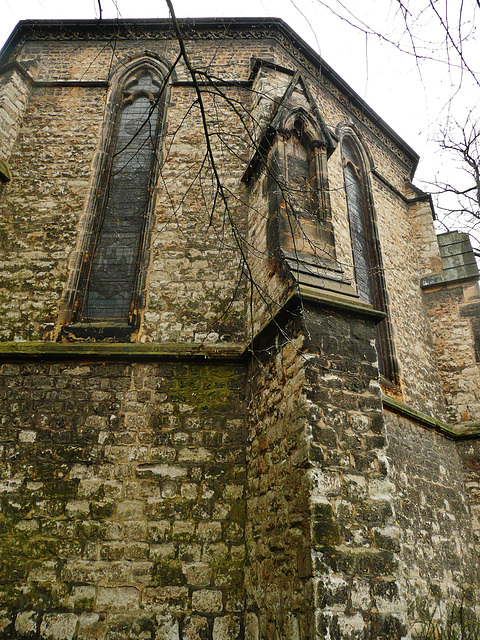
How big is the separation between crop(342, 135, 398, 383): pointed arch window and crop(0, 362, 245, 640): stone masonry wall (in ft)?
12.0

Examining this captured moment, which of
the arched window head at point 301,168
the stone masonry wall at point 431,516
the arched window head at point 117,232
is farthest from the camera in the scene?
the arched window head at point 117,232

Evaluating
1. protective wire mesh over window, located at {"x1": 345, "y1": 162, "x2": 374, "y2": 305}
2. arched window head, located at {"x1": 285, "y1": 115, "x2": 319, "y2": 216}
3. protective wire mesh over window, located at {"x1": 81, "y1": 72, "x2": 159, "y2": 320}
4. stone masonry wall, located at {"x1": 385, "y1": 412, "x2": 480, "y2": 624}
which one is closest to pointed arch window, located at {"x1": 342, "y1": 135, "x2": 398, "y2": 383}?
protective wire mesh over window, located at {"x1": 345, "y1": 162, "x2": 374, "y2": 305}

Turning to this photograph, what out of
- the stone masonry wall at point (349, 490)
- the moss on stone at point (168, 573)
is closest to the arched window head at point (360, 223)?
the stone masonry wall at point (349, 490)

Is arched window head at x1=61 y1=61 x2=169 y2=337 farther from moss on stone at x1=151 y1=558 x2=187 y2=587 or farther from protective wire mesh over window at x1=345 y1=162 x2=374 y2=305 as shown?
protective wire mesh over window at x1=345 y1=162 x2=374 y2=305

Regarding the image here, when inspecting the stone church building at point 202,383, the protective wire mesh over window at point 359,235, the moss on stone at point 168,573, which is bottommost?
the moss on stone at point 168,573

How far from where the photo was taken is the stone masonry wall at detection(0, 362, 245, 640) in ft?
13.4

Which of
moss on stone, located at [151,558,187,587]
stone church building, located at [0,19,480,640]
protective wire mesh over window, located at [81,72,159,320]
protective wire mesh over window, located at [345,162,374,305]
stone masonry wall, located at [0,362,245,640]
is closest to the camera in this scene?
stone church building, located at [0,19,480,640]

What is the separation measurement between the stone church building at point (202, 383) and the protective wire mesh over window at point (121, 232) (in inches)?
1.4

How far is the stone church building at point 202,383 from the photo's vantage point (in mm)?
3594

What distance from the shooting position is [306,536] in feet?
10.7

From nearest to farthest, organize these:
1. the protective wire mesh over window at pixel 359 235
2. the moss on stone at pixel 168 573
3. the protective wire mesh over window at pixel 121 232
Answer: the moss on stone at pixel 168 573
the protective wire mesh over window at pixel 121 232
the protective wire mesh over window at pixel 359 235

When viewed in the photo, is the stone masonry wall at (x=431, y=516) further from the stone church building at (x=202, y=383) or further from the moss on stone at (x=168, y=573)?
the moss on stone at (x=168, y=573)

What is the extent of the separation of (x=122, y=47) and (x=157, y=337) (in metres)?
5.96

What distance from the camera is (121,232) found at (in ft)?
21.2
